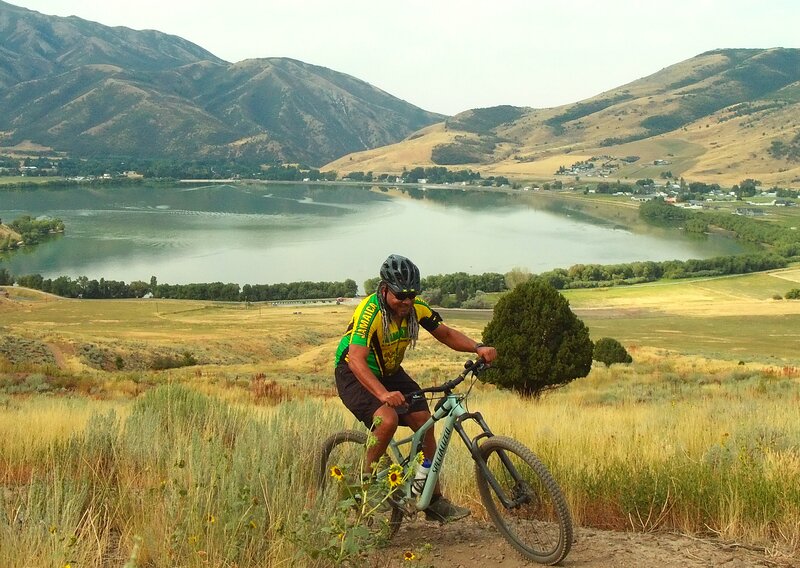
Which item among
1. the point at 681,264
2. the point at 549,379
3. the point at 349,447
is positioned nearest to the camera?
the point at 349,447

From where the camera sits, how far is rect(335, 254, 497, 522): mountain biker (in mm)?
4719

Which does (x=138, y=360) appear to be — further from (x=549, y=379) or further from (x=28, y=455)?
(x=28, y=455)

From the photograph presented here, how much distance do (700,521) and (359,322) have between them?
8.49ft

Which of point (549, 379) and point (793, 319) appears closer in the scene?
point (549, 379)

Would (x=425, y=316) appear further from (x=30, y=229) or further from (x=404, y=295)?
(x=30, y=229)

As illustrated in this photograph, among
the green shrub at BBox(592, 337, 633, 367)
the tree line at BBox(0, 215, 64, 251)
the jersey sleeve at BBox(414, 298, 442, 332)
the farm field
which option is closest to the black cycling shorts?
the jersey sleeve at BBox(414, 298, 442, 332)

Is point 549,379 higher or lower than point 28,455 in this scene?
lower

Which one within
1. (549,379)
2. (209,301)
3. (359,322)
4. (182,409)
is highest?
(359,322)

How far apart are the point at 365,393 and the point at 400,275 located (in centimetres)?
90

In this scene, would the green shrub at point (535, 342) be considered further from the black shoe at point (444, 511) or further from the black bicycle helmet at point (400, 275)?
the black bicycle helmet at point (400, 275)

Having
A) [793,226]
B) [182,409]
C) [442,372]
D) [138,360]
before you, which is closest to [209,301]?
[138,360]

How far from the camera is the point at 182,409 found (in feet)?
24.9

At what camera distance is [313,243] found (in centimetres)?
12825

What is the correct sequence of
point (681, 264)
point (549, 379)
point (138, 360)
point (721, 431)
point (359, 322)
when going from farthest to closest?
point (681, 264) → point (138, 360) → point (549, 379) → point (721, 431) → point (359, 322)
